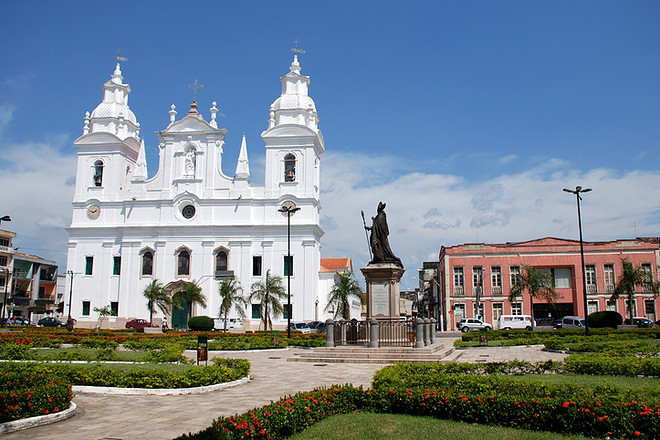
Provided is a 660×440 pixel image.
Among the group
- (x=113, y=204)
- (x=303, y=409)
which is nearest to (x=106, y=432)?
(x=303, y=409)

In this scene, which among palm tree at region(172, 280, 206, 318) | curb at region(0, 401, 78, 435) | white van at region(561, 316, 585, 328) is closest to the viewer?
curb at region(0, 401, 78, 435)

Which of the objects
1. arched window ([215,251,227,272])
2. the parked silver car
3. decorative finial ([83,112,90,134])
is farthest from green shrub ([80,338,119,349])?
decorative finial ([83,112,90,134])

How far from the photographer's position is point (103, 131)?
53.7 m

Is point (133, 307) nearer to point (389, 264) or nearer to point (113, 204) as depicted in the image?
point (113, 204)

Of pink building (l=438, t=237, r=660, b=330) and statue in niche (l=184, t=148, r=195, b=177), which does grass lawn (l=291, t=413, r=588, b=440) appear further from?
statue in niche (l=184, t=148, r=195, b=177)

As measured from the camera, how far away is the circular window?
51.9 metres

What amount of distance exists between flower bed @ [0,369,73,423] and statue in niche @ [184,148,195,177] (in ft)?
145

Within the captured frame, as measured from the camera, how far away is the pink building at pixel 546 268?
5003 cm

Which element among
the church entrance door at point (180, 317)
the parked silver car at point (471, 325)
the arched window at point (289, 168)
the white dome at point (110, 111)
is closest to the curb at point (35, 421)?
the parked silver car at point (471, 325)

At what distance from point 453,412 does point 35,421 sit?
6.32 m

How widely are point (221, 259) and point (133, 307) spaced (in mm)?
9071

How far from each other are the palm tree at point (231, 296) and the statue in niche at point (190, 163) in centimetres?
1122

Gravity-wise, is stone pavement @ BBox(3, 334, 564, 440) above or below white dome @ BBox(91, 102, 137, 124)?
below

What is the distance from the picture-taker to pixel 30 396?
8461 mm
